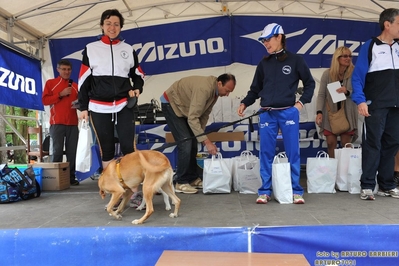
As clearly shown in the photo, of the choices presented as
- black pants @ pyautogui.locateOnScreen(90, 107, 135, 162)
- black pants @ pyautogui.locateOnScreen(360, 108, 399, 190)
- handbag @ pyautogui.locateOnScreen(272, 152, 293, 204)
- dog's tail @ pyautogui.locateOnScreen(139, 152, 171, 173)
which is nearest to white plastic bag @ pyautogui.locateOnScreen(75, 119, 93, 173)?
black pants @ pyautogui.locateOnScreen(90, 107, 135, 162)

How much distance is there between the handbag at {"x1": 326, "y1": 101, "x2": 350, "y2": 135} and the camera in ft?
12.3

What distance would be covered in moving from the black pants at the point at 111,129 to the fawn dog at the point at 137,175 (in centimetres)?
36

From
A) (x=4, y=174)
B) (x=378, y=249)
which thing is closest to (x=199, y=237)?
(x=378, y=249)

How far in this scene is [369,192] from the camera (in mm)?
2834

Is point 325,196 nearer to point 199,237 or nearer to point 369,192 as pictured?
point 369,192

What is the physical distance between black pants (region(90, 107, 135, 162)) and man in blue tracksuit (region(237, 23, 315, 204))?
3.90ft

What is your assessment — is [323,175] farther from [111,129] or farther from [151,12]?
[151,12]

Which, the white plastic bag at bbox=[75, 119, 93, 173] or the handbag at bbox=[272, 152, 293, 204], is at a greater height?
the white plastic bag at bbox=[75, 119, 93, 173]

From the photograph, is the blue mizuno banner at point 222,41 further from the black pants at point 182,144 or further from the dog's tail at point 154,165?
the dog's tail at point 154,165

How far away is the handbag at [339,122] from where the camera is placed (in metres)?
3.74

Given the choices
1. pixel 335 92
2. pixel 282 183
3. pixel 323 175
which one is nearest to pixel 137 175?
pixel 282 183

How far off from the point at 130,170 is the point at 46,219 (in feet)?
2.37

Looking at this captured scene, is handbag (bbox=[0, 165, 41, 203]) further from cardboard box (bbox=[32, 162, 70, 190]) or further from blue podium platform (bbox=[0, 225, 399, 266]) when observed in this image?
blue podium platform (bbox=[0, 225, 399, 266])

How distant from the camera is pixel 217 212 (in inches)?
97.5
